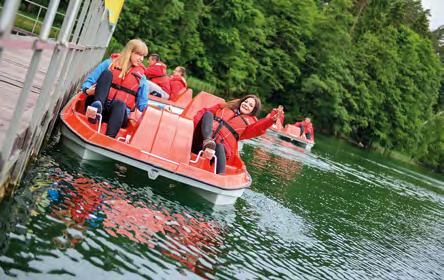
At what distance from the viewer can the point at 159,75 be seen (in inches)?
640

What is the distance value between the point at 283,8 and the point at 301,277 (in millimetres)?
46614

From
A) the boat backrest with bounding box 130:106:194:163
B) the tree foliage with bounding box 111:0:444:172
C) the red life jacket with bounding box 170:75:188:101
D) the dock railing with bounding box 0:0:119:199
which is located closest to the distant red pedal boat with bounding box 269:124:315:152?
the red life jacket with bounding box 170:75:188:101

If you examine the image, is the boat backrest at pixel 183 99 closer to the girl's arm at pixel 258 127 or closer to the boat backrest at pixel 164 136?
the girl's arm at pixel 258 127

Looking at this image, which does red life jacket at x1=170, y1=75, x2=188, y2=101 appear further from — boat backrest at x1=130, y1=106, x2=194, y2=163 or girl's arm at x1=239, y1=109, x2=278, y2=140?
boat backrest at x1=130, y1=106, x2=194, y2=163

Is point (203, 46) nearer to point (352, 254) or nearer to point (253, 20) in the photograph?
point (253, 20)

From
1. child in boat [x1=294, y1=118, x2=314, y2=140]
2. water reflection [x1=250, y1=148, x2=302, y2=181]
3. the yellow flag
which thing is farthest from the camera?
child in boat [x1=294, y1=118, x2=314, y2=140]

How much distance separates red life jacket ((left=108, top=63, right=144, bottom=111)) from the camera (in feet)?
27.2

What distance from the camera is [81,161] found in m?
7.52

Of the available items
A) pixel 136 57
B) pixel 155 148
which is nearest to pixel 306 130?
pixel 136 57

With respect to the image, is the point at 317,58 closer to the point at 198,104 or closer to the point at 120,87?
the point at 198,104

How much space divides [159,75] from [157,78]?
0.19m

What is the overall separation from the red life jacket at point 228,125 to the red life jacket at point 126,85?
1.41 metres

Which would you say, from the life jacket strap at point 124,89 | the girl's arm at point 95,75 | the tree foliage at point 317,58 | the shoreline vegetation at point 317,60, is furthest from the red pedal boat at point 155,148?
the tree foliage at point 317,58

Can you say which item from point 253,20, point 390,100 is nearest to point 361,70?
point 390,100
